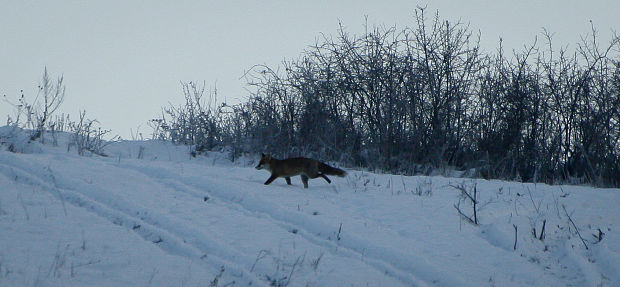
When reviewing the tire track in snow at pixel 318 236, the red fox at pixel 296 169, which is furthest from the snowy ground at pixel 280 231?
the red fox at pixel 296 169

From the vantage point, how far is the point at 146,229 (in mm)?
5742

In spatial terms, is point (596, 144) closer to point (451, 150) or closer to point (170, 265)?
point (451, 150)

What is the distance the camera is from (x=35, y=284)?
409cm

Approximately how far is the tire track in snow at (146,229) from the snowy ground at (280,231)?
0.06ft

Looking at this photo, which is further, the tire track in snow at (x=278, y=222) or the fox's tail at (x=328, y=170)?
the fox's tail at (x=328, y=170)

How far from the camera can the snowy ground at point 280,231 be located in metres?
4.82

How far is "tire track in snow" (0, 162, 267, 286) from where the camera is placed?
5.00 m

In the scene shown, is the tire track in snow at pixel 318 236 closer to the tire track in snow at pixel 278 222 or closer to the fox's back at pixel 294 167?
the tire track in snow at pixel 278 222

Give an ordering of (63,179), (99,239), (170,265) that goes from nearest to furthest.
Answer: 1. (170,265)
2. (99,239)
3. (63,179)

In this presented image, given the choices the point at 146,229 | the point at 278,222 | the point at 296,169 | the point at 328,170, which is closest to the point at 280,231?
the point at 278,222

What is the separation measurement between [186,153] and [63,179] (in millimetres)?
8180

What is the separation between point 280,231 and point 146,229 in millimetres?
1407

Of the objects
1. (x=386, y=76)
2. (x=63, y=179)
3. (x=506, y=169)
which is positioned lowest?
(x=63, y=179)

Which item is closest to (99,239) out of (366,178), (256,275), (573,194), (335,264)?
(256,275)
